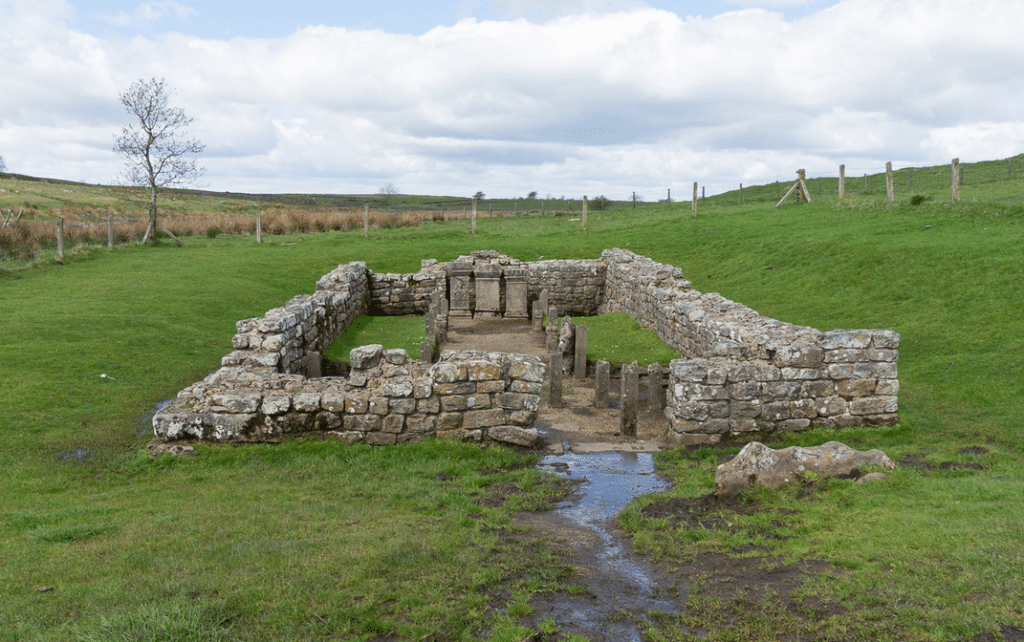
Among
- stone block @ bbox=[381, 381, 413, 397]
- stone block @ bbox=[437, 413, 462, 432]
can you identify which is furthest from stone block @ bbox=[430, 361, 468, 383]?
stone block @ bbox=[437, 413, 462, 432]

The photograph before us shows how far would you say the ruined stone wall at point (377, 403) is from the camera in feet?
33.6

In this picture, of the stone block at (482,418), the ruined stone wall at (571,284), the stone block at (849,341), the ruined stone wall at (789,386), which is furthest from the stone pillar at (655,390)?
the ruined stone wall at (571,284)

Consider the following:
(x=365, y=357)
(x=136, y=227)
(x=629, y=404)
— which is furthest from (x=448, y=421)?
(x=136, y=227)


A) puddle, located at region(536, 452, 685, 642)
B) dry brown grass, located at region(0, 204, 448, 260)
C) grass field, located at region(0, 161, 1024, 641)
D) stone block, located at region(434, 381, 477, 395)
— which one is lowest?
puddle, located at region(536, 452, 685, 642)

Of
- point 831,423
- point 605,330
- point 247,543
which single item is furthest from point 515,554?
point 605,330

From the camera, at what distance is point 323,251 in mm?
32594

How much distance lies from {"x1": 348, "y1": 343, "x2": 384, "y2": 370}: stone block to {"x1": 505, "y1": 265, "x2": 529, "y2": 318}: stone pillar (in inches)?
602

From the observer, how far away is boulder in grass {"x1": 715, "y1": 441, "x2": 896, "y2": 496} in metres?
8.46

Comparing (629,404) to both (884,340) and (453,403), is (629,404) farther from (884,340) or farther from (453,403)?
(884,340)

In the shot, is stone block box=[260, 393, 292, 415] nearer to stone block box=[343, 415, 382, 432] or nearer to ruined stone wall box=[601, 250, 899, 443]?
stone block box=[343, 415, 382, 432]

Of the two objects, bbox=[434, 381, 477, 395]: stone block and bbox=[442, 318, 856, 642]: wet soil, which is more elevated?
bbox=[434, 381, 477, 395]: stone block

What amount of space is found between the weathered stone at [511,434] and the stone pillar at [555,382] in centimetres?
282

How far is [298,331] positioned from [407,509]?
24.2 ft

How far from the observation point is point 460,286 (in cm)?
2598
